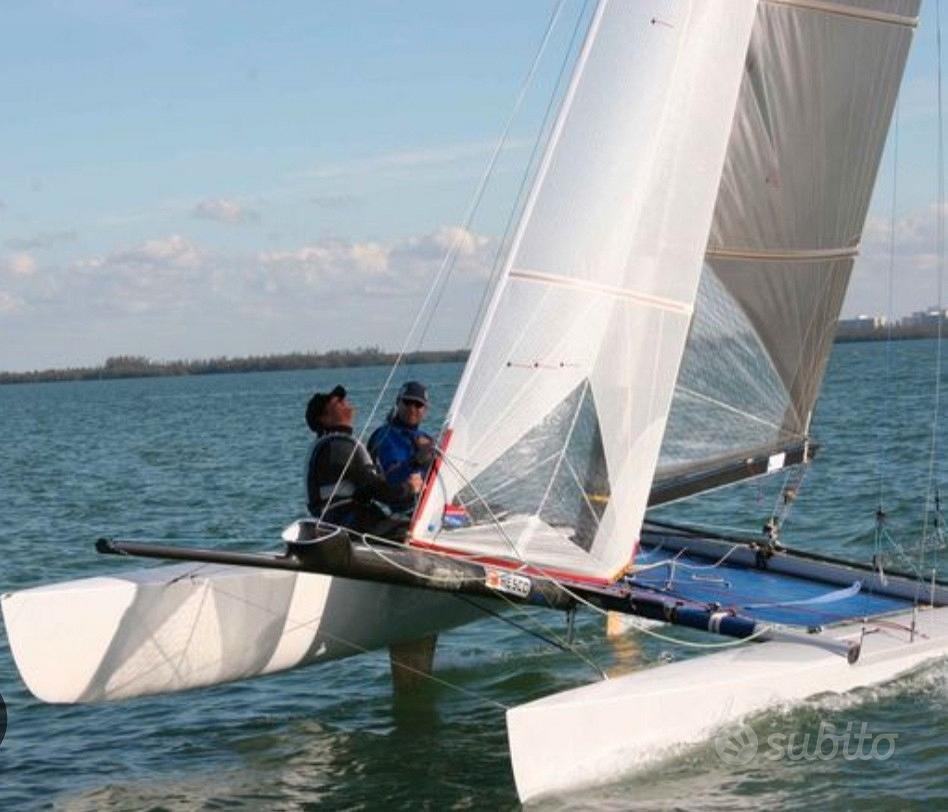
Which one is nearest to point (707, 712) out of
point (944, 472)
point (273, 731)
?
point (273, 731)

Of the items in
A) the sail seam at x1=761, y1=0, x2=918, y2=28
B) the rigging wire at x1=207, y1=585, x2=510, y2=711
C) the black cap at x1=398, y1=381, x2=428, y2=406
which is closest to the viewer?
the rigging wire at x1=207, y1=585, x2=510, y2=711

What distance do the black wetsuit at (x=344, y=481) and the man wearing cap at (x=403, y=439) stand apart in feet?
0.90

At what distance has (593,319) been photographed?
23.2 feet

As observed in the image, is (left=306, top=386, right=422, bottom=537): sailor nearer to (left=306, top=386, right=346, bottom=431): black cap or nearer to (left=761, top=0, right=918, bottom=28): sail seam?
(left=306, top=386, right=346, bottom=431): black cap

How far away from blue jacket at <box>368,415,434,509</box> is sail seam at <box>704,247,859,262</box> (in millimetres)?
1913

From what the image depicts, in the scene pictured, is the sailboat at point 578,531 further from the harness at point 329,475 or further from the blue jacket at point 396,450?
the blue jacket at point 396,450

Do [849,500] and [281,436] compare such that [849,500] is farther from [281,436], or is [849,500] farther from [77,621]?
[281,436]

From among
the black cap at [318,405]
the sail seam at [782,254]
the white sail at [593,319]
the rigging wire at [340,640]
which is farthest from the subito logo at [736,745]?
the sail seam at [782,254]

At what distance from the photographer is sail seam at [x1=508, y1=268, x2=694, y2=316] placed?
698cm

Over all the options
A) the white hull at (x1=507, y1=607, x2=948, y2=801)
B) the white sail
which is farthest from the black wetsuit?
the white hull at (x1=507, y1=607, x2=948, y2=801)

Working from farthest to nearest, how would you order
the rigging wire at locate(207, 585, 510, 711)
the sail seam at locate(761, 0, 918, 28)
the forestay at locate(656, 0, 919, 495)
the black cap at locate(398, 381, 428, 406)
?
the forestay at locate(656, 0, 919, 495) → the sail seam at locate(761, 0, 918, 28) → the black cap at locate(398, 381, 428, 406) → the rigging wire at locate(207, 585, 510, 711)

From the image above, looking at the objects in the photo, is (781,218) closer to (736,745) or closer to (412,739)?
(736,745)

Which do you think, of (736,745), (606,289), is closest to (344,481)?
(606,289)

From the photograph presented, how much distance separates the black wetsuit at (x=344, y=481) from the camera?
729 centimetres
